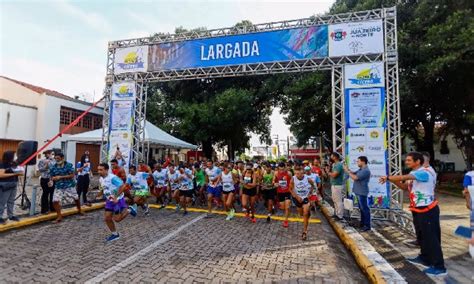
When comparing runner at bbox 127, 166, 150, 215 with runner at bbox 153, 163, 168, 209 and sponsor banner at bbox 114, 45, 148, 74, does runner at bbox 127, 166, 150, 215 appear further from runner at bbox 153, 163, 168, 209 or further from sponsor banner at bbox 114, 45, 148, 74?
sponsor banner at bbox 114, 45, 148, 74

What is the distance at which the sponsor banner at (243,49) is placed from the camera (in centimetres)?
1012

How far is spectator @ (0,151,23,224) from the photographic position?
23.8ft

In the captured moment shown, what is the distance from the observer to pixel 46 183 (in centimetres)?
844

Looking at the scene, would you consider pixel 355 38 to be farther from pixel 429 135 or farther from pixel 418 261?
pixel 429 135

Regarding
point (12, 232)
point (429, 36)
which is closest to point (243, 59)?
point (12, 232)

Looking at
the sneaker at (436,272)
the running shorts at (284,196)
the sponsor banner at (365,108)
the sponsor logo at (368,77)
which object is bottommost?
the sneaker at (436,272)

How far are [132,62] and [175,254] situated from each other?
8.93m

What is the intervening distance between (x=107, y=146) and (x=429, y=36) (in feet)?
50.1

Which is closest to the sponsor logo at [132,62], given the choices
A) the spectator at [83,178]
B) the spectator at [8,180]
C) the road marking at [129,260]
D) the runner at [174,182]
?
the spectator at [83,178]

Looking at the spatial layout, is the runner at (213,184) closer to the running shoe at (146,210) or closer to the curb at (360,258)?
the running shoe at (146,210)

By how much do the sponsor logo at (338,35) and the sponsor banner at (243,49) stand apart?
0.22 meters

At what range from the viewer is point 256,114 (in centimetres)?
2586

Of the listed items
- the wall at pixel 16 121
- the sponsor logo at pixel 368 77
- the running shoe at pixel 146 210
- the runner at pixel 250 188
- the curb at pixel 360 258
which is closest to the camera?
the curb at pixel 360 258

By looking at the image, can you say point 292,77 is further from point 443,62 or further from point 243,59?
point 243,59
